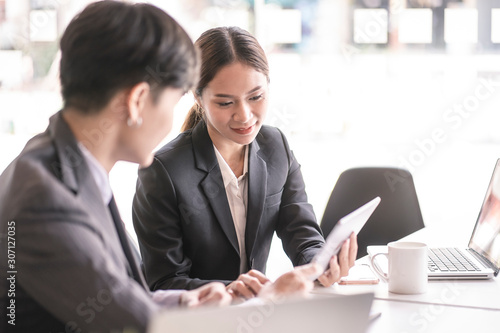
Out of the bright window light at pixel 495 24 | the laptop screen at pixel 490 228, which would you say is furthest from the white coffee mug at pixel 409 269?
the bright window light at pixel 495 24

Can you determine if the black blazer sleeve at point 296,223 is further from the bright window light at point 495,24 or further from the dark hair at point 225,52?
the bright window light at point 495,24

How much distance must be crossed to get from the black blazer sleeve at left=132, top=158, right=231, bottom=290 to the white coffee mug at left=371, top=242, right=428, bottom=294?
0.58m

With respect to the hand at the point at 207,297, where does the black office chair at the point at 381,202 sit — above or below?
below

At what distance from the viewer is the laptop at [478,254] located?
1.55 meters

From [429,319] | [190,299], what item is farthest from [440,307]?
[190,299]

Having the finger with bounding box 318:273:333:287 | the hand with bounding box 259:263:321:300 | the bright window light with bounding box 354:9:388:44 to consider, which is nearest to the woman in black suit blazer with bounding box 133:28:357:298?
the finger with bounding box 318:273:333:287

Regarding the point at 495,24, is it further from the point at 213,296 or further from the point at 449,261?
the point at 213,296

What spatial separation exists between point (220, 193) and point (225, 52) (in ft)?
1.40

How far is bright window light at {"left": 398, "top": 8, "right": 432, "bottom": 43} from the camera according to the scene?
357 centimetres

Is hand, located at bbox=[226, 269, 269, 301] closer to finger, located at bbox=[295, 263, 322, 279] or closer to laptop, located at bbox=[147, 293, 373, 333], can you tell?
finger, located at bbox=[295, 263, 322, 279]

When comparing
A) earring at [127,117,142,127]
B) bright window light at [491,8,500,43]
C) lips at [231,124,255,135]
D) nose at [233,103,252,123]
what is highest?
bright window light at [491,8,500,43]

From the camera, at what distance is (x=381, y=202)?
2.36m

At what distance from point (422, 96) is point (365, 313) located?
119 inches

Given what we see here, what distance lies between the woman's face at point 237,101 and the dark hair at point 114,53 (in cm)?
67
